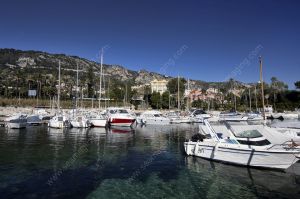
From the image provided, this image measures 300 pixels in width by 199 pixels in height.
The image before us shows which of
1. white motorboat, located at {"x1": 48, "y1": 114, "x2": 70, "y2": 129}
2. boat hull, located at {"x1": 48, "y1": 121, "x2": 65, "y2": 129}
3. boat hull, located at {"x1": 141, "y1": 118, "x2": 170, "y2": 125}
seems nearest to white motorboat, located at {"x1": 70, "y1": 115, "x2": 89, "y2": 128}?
white motorboat, located at {"x1": 48, "y1": 114, "x2": 70, "y2": 129}

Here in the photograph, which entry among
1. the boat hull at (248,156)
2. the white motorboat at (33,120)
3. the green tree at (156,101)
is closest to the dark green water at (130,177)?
the boat hull at (248,156)

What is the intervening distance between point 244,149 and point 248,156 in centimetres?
63

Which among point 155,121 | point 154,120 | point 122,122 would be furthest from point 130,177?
point 154,120

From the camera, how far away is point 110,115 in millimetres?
63844

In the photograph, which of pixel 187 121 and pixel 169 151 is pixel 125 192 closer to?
pixel 169 151

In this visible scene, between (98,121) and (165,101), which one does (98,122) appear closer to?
(98,121)

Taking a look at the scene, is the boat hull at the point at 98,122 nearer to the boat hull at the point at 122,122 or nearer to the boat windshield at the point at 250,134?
the boat hull at the point at 122,122

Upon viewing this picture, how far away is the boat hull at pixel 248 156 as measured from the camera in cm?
2150

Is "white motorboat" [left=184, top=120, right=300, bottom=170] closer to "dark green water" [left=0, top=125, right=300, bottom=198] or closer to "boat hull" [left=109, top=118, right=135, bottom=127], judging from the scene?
"dark green water" [left=0, top=125, right=300, bottom=198]

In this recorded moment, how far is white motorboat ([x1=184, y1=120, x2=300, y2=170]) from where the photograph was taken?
21.7 meters

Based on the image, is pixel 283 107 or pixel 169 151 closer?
pixel 169 151

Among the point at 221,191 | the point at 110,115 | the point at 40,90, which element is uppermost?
the point at 40,90

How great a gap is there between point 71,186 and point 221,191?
945 cm

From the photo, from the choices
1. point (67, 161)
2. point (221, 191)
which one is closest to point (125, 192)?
point (221, 191)
